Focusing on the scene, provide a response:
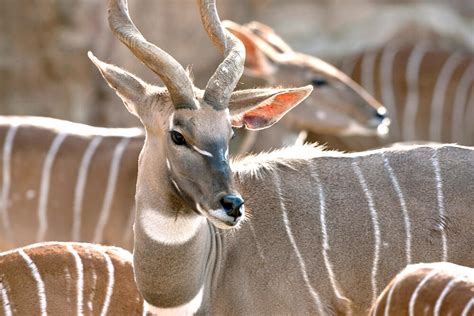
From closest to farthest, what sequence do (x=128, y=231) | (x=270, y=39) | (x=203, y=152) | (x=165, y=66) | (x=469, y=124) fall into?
(x=203, y=152) → (x=165, y=66) → (x=128, y=231) → (x=270, y=39) → (x=469, y=124)

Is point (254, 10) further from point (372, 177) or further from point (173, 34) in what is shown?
point (372, 177)

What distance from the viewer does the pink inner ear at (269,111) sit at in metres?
4.23

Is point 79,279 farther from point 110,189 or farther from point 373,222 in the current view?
point 110,189

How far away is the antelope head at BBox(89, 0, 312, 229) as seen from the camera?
3.73 metres

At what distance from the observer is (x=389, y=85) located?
9.00 m

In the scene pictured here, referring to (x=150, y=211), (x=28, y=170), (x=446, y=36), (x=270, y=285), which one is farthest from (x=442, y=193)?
(x=446, y=36)

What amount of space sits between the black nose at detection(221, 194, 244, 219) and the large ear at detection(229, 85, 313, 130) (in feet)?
1.53

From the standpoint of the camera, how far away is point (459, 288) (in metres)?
3.29

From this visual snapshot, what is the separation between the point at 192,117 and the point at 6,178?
8.18ft

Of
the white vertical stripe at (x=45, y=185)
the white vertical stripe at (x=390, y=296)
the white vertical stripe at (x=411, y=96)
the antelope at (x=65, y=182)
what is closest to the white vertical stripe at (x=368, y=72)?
the white vertical stripe at (x=411, y=96)

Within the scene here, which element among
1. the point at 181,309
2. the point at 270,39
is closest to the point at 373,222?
the point at 181,309

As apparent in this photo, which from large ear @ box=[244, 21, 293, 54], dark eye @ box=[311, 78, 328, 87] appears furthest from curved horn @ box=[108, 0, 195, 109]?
large ear @ box=[244, 21, 293, 54]

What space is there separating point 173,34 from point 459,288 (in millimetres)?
6280

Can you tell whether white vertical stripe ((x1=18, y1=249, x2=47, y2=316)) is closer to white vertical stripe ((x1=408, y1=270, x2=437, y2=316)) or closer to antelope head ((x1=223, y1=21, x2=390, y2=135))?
white vertical stripe ((x1=408, y1=270, x2=437, y2=316))
